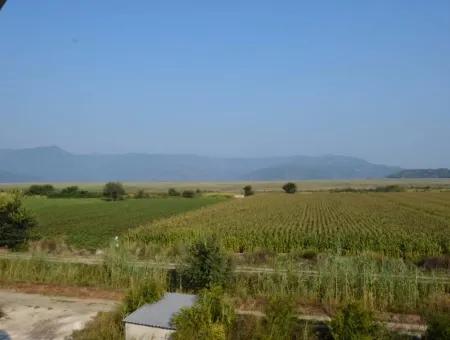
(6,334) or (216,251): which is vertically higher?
(216,251)

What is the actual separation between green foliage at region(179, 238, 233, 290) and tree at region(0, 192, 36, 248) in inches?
652

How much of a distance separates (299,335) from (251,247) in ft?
62.7

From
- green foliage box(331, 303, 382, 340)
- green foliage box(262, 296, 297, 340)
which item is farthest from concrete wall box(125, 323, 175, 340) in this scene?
green foliage box(331, 303, 382, 340)

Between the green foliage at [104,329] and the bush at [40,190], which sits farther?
the bush at [40,190]

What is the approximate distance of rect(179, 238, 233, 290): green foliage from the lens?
15406 mm

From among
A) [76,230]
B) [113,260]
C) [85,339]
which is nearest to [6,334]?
[85,339]

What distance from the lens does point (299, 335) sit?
9820mm

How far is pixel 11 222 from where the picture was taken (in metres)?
Answer: 29.2

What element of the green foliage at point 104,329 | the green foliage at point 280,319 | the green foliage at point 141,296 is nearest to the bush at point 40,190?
the green foliage at point 104,329

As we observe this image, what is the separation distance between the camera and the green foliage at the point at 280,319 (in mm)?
9461

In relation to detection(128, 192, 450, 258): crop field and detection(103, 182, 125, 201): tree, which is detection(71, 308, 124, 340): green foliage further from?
detection(103, 182, 125, 201): tree

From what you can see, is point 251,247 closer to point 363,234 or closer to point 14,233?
point 363,234

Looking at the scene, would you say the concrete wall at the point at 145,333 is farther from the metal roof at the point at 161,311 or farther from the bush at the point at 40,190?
the bush at the point at 40,190

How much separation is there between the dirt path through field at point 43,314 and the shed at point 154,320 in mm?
2501
